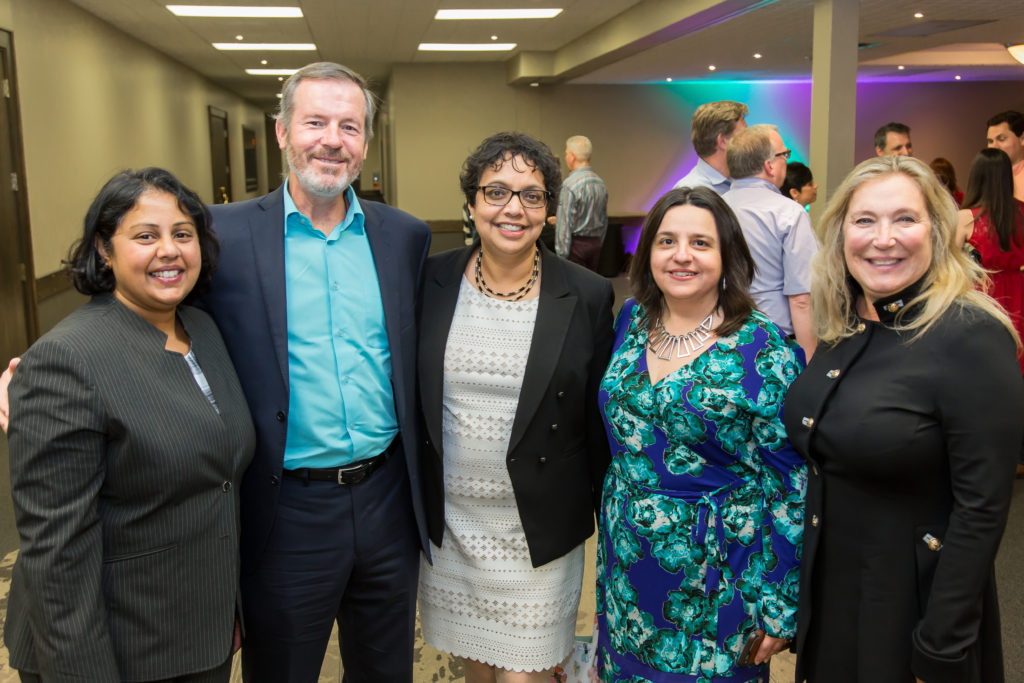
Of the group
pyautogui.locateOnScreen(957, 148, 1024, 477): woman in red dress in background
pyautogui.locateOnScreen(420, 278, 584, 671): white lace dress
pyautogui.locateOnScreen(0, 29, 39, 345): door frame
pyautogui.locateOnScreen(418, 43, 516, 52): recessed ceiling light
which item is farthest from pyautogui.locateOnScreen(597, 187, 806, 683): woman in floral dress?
pyautogui.locateOnScreen(418, 43, 516, 52): recessed ceiling light

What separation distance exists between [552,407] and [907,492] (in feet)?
2.74

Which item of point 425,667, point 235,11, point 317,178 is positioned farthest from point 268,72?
point 317,178

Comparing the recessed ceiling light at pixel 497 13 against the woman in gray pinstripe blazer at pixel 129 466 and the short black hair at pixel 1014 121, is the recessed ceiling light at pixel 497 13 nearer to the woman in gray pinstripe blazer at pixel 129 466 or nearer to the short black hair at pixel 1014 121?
the short black hair at pixel 1014 121

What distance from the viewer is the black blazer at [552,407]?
2.12m

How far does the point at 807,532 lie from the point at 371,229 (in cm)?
129

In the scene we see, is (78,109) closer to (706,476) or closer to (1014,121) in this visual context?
(1014,121)

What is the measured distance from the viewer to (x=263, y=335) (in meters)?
1.99

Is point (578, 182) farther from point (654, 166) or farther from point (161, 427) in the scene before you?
point (654, 166)

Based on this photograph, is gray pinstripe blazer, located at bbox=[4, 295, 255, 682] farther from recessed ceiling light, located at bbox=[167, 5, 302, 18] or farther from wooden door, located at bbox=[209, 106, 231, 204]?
wooden door, located at bbox=[209, 106, 231, 204]

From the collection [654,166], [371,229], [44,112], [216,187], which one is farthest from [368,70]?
[371,229]

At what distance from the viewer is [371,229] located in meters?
2.21

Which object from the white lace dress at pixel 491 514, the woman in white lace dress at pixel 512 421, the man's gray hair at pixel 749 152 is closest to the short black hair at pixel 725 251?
the woman in white lace dress at pixel 512 421

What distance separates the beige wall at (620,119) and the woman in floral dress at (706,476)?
495 inches

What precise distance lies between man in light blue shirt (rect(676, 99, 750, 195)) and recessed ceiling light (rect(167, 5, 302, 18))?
20.2 feet
